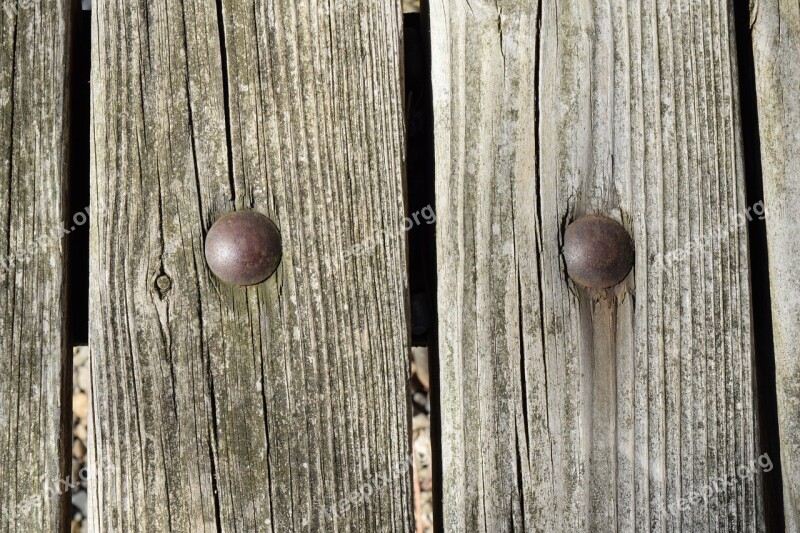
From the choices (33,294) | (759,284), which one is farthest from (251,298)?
(759,284)

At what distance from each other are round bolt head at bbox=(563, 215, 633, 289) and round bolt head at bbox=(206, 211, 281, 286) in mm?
575

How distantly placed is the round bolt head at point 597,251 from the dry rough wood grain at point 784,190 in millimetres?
316

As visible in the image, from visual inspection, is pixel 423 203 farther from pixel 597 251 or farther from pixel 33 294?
pixel 33 294

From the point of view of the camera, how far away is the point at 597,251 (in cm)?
137

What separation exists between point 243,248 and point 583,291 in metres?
0.67

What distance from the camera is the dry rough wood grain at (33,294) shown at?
1.42 meters

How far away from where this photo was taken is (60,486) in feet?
4.69

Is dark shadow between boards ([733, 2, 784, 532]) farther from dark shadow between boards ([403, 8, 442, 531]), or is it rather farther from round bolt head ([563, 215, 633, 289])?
dark shadow between boards ([403, 8, 442, 531])

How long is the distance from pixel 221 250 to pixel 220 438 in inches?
14.5

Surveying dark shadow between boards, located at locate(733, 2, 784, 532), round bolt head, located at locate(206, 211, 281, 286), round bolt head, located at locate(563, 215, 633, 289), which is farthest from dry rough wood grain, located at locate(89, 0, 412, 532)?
dark shadow between boards, located at locate(733, 2, 784, 532)

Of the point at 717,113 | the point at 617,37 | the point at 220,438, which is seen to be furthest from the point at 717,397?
the point at 220,438

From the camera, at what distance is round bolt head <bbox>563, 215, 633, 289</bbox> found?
1369 mm

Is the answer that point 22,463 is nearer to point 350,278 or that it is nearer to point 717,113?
point 350,278

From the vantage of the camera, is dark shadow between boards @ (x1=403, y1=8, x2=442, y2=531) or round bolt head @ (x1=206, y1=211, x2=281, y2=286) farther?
dark shadow between boards @ (x1=403, y1=8, x2=442, y2=531)
